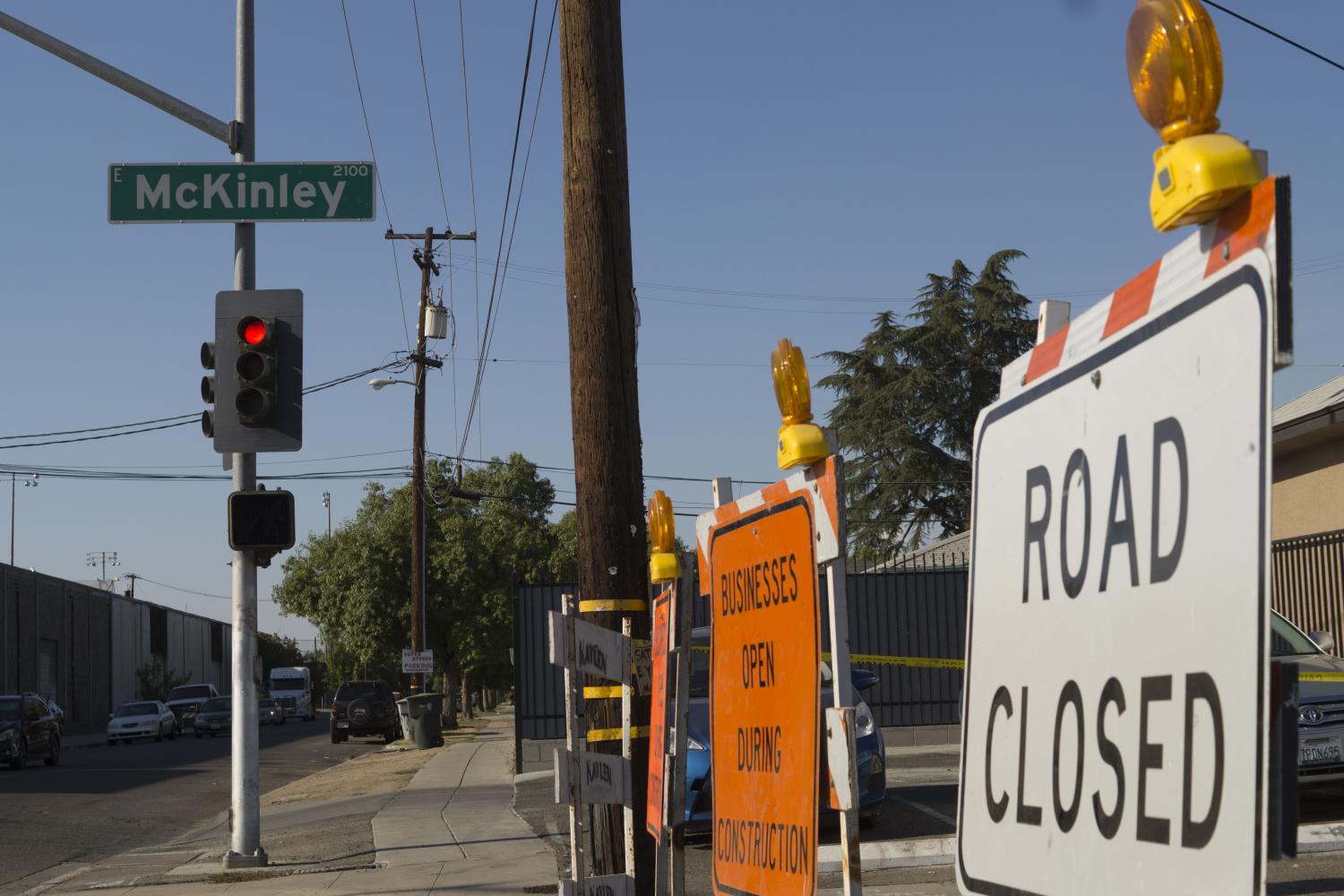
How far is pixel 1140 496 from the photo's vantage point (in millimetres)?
1888

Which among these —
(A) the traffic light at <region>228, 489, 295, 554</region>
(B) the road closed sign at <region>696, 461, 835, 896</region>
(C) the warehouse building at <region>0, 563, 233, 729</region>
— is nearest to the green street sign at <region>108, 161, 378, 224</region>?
(A) the traffic light at <region>228, 489, 295, 554</region>

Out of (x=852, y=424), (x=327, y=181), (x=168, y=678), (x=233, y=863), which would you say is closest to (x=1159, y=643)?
(x=327, y=181)

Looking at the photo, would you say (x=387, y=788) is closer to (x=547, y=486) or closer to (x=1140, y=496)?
(x=1140, y=496)

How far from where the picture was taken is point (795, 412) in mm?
4035

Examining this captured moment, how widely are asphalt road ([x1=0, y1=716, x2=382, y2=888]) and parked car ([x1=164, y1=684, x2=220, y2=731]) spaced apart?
571 inches

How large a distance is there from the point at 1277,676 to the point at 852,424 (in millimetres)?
36106

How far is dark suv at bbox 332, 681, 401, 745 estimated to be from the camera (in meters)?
38.0

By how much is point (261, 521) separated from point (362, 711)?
2749 centimetres

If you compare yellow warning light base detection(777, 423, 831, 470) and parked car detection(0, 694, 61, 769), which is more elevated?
yellow warning light base detection(777, 423, 831, 470)

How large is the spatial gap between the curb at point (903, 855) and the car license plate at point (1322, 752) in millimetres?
2620

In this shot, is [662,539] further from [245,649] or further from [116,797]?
[116,797]

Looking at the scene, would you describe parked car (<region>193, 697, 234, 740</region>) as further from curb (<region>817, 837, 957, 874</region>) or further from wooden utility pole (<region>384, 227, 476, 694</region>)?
curb (<region>817, 837, 957, 874</region>)

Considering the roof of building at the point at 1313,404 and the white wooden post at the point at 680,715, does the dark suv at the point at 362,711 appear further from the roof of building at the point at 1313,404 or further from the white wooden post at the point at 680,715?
the white wooden post at the point at 680,715

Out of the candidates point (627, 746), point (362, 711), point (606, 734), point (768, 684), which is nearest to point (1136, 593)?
point (768, 684)
